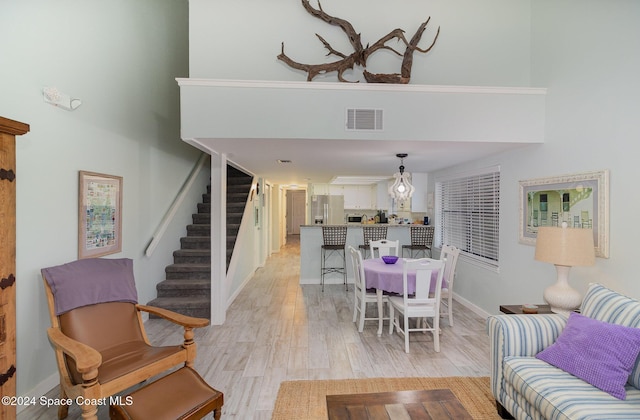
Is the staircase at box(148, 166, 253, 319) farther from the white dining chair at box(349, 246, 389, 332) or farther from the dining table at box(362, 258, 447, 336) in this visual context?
the dining table at box(362, 258, 447, 336)

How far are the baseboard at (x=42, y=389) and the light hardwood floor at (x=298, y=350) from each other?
1.8 inches

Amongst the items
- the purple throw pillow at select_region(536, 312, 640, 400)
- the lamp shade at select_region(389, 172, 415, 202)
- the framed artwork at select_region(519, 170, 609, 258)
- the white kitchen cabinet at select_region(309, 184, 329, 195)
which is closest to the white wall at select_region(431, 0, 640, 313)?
the framed artwork at select_region(519, 170, 609, 258)

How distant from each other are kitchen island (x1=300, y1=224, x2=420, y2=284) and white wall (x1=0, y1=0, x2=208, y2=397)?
2.38 m

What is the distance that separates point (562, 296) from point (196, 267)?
4.30 m

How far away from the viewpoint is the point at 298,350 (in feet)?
10.3

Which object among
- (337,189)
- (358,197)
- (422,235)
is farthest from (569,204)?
(337,189)

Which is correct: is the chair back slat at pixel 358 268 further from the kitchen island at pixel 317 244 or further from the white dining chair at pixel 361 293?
the kitchen island at pixel 317 244

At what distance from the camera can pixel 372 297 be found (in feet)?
12.0

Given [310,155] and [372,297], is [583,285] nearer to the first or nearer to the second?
[372,297]

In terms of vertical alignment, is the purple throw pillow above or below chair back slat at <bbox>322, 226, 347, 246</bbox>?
below

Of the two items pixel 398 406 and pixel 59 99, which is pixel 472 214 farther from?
pixel 59 99

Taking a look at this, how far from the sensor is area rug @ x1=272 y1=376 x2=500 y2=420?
2.19 m

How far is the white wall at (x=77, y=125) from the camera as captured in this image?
2.22 m

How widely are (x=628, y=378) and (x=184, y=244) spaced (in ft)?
16.8
